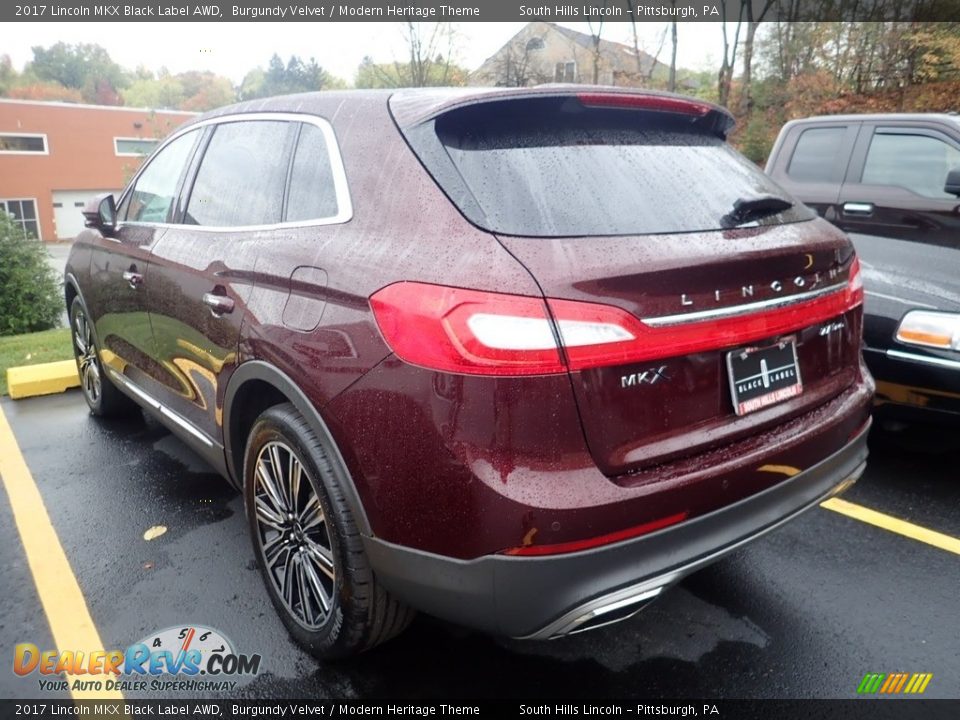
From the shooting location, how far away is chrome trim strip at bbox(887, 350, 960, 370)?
3.21 m

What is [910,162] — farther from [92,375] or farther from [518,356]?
[92,375]

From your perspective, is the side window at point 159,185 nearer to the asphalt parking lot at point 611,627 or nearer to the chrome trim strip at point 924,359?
the asphalt parking lot at point 611,627

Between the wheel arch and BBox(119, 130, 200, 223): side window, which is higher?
BBox(119, 130, 200, 223): side window

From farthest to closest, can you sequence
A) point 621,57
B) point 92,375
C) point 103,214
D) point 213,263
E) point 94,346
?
point 621,57, point 92,375, point 94,346, point 103,214, point 213,263

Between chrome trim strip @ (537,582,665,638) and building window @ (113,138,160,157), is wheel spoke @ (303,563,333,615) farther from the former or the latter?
building window @ (113,138,160,157)

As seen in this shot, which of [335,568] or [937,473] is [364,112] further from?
[937,473]

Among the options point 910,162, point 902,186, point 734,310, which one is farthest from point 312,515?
point 910,162

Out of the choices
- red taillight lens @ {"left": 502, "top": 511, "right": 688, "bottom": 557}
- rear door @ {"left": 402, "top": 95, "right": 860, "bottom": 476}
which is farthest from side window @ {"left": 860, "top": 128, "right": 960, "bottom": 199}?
red taillight lens @ {"left": 502, "top": 511, "right": 688, "bottom": 557}

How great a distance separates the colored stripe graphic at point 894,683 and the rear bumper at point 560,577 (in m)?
0.71

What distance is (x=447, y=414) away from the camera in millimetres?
1739

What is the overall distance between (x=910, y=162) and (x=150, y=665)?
543cm

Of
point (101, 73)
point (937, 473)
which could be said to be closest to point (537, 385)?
point (937, 473)

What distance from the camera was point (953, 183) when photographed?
174 inches

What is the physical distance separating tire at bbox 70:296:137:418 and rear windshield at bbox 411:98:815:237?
10.9 ft
